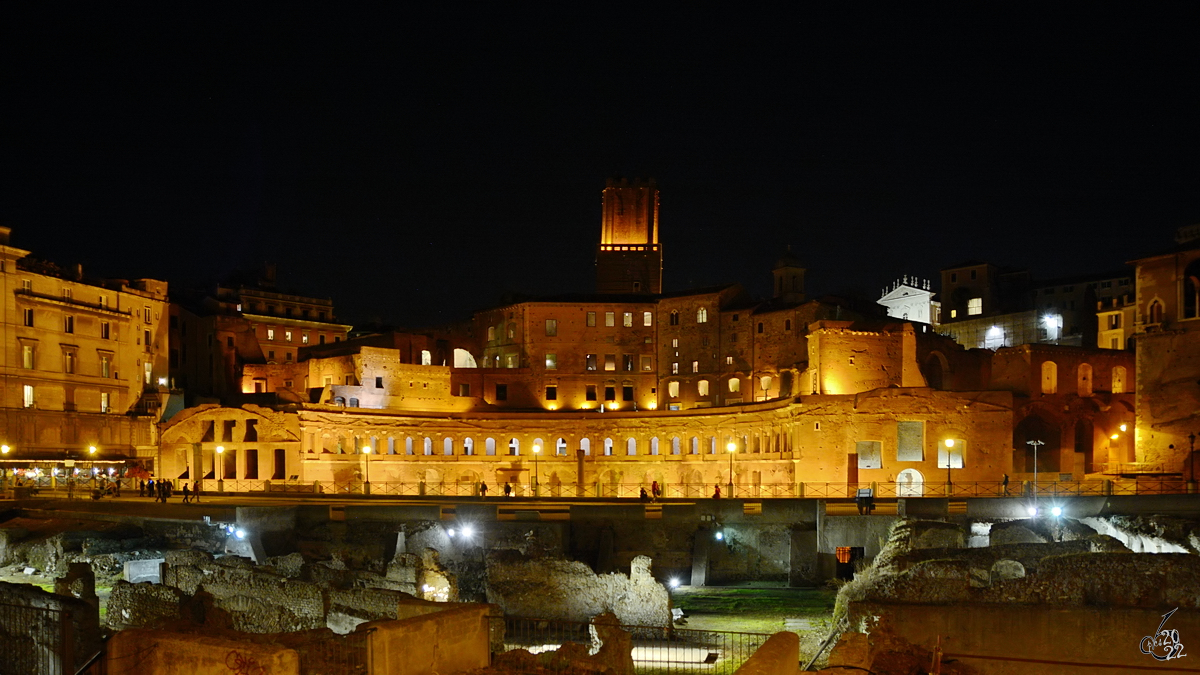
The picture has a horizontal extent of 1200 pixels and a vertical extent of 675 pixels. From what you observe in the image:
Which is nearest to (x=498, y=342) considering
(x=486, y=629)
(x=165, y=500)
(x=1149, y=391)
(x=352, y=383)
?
(x=352, y=383)

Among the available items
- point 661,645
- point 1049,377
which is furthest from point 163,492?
point 1049,377

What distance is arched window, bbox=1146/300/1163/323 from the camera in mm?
53188

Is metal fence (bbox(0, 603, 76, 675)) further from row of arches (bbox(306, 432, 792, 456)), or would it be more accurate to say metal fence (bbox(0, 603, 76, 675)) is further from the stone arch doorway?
row of arches (bbox(306, 432, 792, 456))

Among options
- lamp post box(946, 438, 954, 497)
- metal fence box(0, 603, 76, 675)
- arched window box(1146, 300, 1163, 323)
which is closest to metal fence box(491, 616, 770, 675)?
metal fence box(0, 603, 76, 675)

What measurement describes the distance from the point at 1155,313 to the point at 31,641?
170 feet

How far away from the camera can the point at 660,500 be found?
45375mm

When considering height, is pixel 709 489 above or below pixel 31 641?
below

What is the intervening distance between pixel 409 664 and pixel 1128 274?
8554 cm

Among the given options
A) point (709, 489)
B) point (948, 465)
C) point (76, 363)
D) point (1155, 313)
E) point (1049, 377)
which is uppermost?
point (1155, 313)

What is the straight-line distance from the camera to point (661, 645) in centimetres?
2814

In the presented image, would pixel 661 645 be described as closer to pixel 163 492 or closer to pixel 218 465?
pixel 163 492

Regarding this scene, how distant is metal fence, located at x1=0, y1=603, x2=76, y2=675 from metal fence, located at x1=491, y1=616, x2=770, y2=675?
825 cm

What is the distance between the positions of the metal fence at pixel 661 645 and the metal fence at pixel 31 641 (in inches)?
325

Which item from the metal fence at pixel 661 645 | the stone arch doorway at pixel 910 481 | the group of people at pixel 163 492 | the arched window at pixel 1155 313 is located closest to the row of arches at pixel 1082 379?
the arched window at pixel 1155 313
